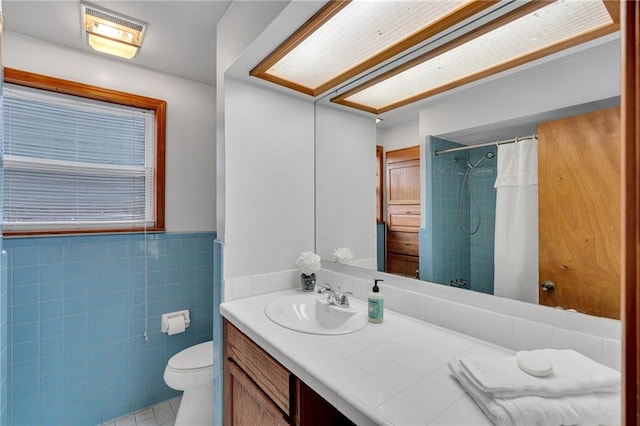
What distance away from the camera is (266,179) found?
5.48ft

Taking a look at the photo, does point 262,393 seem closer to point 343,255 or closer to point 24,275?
point 343,255

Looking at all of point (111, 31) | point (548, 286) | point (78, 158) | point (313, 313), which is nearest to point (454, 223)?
point (548, 286)

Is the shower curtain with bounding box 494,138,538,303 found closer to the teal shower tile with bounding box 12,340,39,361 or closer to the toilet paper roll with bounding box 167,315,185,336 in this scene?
the toilet paper roll with bounding box 167,315,185,336

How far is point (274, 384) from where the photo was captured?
1.04 metres

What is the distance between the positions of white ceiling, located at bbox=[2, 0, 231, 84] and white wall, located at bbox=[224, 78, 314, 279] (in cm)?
38

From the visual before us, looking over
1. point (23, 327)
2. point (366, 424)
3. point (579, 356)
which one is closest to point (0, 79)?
point (23, 327)

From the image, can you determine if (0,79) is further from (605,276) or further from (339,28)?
(605,276)

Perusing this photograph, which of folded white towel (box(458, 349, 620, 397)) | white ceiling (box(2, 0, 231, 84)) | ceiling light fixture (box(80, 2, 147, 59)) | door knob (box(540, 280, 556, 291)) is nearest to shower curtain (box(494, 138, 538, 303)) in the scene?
door knob (box(540, 280, 556, 291))

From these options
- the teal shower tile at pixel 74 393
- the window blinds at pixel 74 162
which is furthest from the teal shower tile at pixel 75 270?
the teal shower tile at pixel 74 393

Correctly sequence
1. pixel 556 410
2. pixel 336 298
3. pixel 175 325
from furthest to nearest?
pixel 175 325
pixel 336 298
pixel 556 410

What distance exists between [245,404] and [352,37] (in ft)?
5.37

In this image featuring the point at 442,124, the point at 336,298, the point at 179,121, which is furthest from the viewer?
the point at 179,121

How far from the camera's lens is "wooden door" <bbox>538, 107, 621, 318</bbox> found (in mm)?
799

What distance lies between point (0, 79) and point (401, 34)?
1518mm
